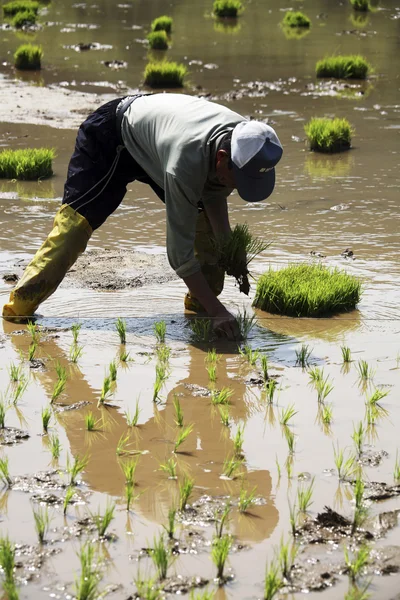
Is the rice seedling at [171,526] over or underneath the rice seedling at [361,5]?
underneath

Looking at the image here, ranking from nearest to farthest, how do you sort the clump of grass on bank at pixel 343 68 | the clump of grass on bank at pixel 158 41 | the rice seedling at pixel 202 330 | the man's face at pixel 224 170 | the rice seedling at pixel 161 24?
the man's face at pixel 224 170, the rice seedling at pixel 202 330, the clump of grass on bank at pixel 343 68, the clump of grass on bank at pixel 158 41, the rice seedling at pixel 161 24

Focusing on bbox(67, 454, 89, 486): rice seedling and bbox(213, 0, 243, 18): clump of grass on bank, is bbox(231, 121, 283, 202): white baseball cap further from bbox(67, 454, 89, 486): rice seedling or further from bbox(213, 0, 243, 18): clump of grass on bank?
bbox(213, 0, 243, 18): clump of grass on bank

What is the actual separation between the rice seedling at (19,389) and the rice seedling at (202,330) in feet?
3.07

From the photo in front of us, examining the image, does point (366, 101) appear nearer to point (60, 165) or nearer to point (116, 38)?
point (60, 165)

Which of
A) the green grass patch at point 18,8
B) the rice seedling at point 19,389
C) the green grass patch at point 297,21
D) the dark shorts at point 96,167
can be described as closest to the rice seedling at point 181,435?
the rice seedling at point 19,389

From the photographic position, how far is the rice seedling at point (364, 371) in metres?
4.18

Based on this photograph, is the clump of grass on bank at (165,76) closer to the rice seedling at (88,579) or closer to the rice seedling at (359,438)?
the rice seedling at (359,438)

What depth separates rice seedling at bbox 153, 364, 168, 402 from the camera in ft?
13.0

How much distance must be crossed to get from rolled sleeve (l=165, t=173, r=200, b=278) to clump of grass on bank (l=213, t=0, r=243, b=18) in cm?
1619

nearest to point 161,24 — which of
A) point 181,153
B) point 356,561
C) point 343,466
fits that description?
point 181,153

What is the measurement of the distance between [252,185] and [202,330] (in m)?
0.87

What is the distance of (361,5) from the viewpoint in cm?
2080

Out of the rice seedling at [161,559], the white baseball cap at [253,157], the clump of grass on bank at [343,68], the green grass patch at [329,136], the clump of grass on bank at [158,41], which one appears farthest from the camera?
the clump of grass on bank at [158,41]

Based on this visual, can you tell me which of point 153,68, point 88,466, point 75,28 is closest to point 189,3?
point 75,28
